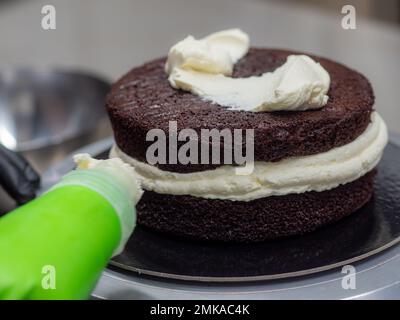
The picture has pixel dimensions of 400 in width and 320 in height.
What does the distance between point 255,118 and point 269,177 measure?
0.08m

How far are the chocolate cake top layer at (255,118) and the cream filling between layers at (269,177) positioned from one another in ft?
0.04

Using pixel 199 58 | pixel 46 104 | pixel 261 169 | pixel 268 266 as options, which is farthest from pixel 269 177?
pixel 46 104

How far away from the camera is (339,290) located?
910mm

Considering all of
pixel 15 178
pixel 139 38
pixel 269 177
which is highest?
pixel 269 177

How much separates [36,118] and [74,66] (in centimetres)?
56

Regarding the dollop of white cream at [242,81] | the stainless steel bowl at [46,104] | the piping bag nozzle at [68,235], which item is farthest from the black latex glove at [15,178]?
the stainless steel bowl at [46,104]

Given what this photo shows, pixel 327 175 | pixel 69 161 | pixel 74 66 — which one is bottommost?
pixel 74 66

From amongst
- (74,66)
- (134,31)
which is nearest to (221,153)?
(74,66)

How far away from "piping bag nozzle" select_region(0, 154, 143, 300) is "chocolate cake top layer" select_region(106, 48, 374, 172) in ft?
0.70

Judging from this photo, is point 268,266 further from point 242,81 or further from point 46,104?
point 46,104

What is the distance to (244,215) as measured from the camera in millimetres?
1015

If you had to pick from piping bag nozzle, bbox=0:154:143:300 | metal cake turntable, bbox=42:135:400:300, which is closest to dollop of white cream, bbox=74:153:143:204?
piping bag nozzle, bbox=0:154:143:300

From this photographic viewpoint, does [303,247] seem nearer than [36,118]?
Yes

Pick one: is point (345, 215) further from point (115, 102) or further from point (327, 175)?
point (115, 102)
